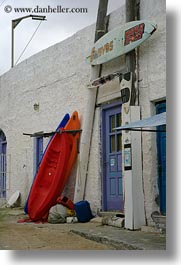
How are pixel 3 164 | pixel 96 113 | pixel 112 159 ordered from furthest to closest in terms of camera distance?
pixel 3 164 → pixel 96 113 → pixel 112 159

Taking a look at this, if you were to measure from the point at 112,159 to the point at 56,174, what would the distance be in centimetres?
97

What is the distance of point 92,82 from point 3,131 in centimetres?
198

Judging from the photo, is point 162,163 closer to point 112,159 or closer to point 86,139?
point 112,159

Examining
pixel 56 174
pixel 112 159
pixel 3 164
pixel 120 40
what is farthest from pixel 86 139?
pixel 3 164

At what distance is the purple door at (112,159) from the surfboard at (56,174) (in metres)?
0.52

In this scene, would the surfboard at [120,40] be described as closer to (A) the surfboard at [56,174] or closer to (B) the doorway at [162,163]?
(B) the doorway at [162,163]

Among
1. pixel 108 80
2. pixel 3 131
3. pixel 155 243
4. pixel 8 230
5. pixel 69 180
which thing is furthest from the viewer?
pixel 3 131

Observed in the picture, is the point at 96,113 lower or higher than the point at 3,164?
higher

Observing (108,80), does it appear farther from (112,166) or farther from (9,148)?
(9,148)

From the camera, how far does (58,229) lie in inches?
227

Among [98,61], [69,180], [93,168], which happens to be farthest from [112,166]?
[98,61]

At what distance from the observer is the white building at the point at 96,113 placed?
5.45m

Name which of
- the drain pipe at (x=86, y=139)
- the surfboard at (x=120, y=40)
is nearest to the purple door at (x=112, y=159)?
the drain pipe at (x=86, y=139)

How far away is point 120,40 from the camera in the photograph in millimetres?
5859
